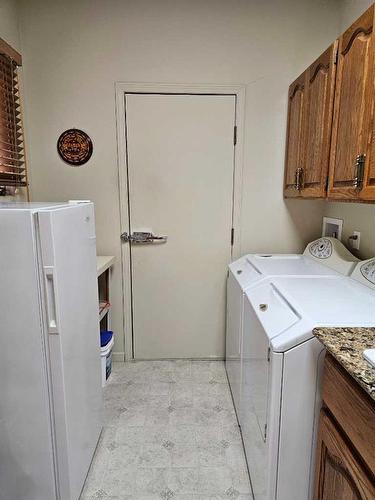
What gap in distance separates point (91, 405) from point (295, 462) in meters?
0.98

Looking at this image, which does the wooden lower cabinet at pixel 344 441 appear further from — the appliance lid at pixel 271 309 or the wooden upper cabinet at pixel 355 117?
the wooden upper cabinet at pixel 355 117

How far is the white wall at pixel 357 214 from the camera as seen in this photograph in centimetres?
194

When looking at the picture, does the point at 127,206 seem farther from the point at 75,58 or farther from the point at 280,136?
the point at 280,136

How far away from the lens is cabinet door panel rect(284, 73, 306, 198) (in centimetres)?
210

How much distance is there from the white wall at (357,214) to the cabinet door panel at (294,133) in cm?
35

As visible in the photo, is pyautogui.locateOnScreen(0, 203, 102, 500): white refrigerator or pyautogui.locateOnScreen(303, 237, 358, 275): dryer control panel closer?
pyautogui.locateOnScreen(0, 203, 102, 500): white refrigerator

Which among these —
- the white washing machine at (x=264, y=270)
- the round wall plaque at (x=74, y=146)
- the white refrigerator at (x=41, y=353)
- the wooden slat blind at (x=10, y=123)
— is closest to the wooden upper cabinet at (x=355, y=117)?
the white washing machine at (x=264, y=270)

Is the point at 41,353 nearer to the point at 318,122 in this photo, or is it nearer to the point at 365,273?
the point at 365,273

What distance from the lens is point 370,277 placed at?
163 cm

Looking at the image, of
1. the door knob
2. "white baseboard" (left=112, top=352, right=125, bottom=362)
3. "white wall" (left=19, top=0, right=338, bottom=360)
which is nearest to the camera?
"white wall" (left=19, top=0, right=338, bottom=360)

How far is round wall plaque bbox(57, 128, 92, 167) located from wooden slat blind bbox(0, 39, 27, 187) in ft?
0.88

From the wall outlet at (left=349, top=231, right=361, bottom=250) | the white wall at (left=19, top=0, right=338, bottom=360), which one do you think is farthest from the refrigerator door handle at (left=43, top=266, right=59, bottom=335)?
the wall outlet at (left=349, top=231, right=361, bottom=250)

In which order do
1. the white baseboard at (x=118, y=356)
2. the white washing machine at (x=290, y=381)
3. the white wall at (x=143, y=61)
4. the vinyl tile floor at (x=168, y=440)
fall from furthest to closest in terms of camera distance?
the white baseboard at (x=118, y=356) → the white wall at (x=143, y=61) → the vinyl tile floor at (x=168, y=440) → the white washing machine at (x=290, y=381)

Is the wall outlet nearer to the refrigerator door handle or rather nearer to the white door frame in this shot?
the white door frame
